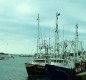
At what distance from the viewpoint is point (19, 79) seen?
85.1 meters

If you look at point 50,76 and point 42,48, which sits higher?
point 42,48

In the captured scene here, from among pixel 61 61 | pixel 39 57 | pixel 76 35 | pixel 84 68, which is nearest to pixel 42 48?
pixel 39 57

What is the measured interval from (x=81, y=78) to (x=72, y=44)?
37.1 meters

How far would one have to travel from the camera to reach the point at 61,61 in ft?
264

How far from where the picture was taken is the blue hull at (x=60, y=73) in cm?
6781

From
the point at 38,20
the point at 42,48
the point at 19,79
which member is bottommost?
the point at 19,79

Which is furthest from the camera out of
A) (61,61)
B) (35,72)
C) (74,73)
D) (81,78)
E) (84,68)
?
(35,72)

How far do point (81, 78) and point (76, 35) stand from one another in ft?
102

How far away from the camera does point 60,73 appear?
6875cm

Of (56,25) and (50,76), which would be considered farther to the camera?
(56,25)

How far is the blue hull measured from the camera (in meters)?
67.8

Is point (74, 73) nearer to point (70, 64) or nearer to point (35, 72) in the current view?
point (70, 64)

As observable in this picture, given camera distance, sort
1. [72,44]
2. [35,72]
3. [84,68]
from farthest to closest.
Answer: [72,44] < [35,72] < [84,68]

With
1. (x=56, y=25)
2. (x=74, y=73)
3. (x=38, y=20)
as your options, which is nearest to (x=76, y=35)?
(x=56, y=25)
